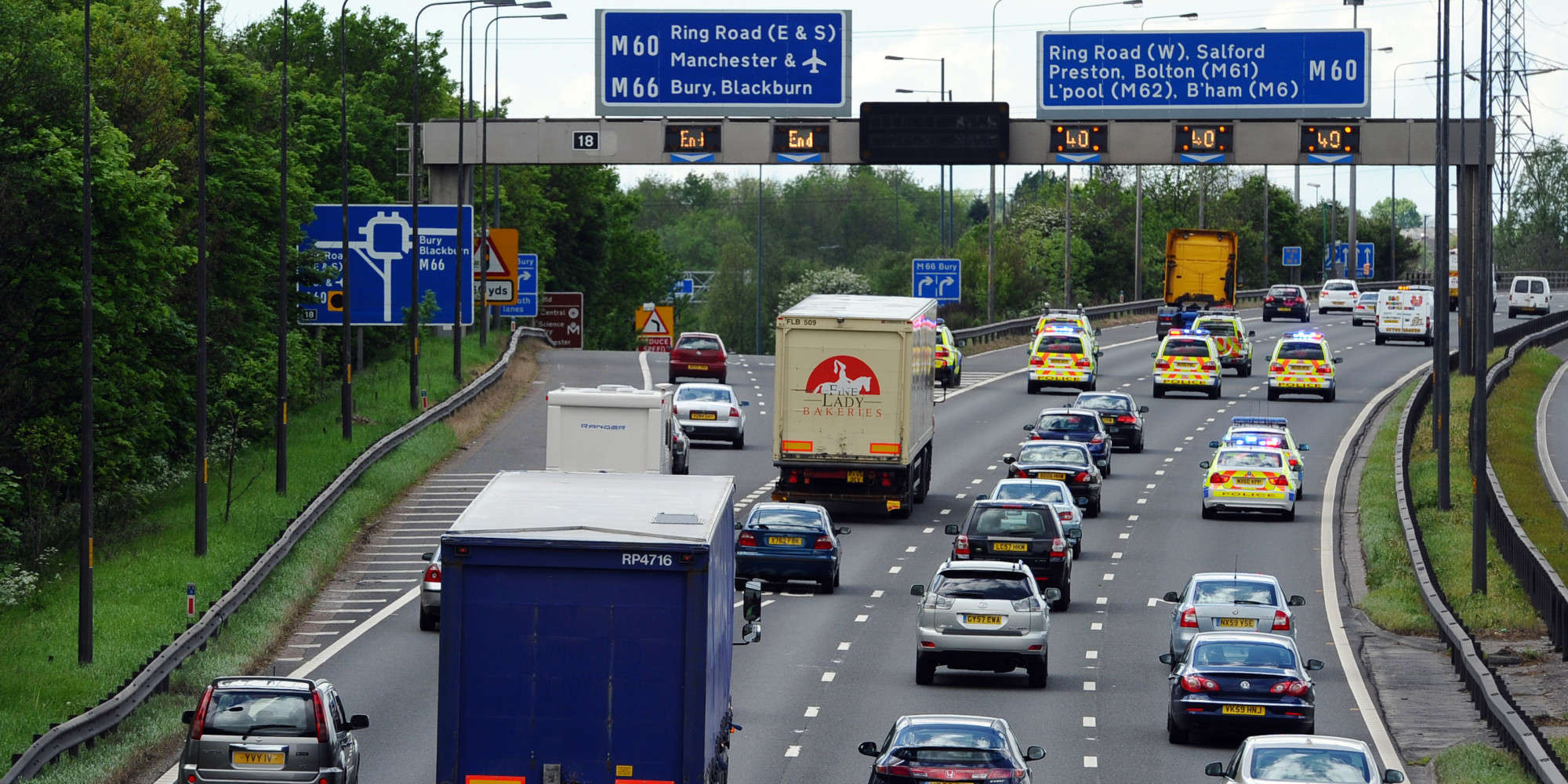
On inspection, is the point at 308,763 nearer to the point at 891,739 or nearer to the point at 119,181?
the point at 891,739

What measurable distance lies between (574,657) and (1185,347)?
5080 cm

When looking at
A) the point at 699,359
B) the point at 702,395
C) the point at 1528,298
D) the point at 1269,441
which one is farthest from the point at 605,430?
the point at 1528,298

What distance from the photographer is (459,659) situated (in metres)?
15.1

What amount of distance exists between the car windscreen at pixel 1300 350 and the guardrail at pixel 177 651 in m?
27.0

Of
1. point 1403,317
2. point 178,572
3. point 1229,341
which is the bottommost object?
point 178,572

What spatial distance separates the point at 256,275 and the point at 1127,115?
23.0 meters

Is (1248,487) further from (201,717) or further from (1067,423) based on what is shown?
(201,717)

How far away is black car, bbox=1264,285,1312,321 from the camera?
3821 inches

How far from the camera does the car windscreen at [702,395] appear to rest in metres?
51.2

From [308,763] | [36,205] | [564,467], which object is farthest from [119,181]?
[308,763]

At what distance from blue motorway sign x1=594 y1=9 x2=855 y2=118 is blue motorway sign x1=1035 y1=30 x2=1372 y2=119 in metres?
5.97

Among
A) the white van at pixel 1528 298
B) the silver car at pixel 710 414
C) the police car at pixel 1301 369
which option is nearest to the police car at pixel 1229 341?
the police car at pixel 1301 369

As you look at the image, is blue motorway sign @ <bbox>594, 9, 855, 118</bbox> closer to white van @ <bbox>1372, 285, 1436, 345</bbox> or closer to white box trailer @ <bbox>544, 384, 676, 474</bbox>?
white box trailer @ <bbox>544, 384, 676, 474</bbox>

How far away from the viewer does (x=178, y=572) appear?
32.6 m
